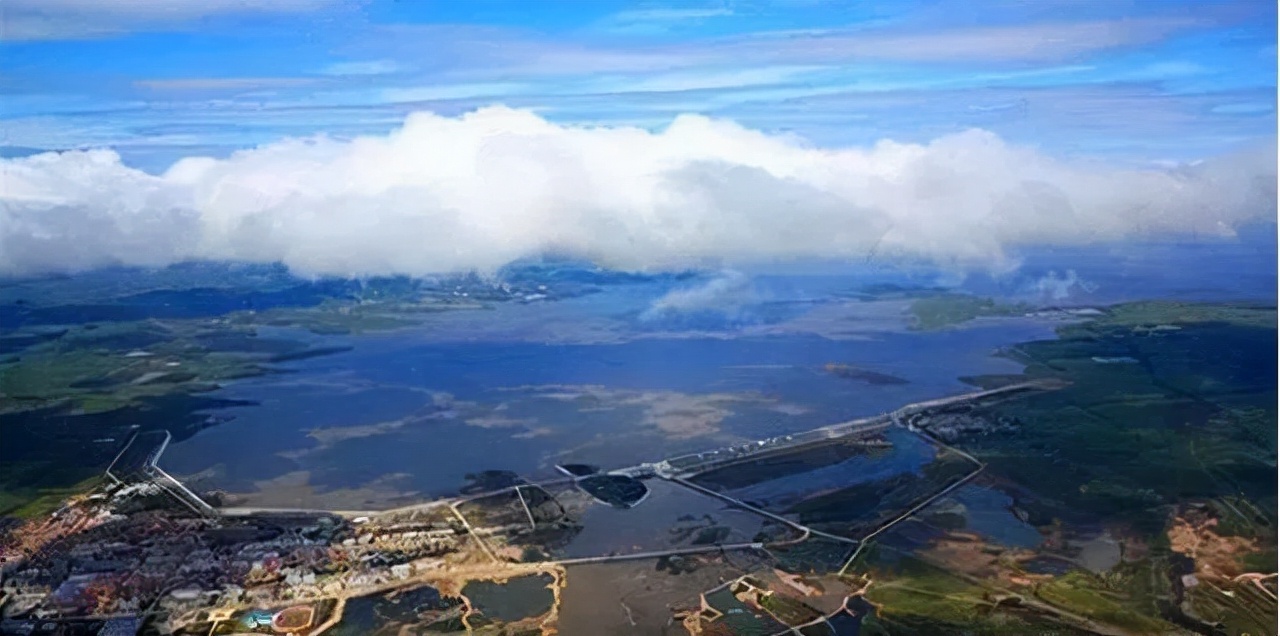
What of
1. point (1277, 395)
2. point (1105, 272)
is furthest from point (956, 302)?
point (1277, 395)

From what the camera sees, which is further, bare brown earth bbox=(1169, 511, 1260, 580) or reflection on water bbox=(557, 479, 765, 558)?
reflection on water bbox=(557, 479, 765, 558)

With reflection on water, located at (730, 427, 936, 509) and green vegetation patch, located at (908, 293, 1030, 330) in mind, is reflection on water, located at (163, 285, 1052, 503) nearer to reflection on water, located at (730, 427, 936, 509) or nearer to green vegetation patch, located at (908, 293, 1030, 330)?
green vegetation patch, located at (908, 293, 1030, 330)

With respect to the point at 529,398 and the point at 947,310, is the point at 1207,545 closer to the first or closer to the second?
the point at 947,310

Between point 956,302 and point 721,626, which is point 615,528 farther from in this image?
point 956,302

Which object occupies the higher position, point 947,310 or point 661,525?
point 947,310

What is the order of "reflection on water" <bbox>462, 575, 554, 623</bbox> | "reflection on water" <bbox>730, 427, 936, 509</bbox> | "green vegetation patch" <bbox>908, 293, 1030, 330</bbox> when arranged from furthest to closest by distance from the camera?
"green vegetation patch" <bbox>908, 293, 1030, 330</bbox>
"reflection on water" <bbox>730, 427, 936, 509</bbox>
"reflection on water" <bbox>462, 575, 554, 623</bbox>

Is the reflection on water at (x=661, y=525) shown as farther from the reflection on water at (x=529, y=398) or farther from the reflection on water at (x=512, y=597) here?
the reflection on water at (x=529, y=398)

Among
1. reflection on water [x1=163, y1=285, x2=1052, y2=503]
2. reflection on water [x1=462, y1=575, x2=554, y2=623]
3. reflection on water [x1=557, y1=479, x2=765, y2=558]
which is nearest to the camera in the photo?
reflection on water [x1=462, y1=575, x2=554, y2=623]

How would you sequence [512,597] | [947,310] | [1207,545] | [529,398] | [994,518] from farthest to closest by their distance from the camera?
1. [947,310]
2. [529,398]
3. [994,518]
4. [1207,545]
5. [512,597]

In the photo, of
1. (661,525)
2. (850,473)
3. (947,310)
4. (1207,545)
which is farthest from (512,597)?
(1207,545)

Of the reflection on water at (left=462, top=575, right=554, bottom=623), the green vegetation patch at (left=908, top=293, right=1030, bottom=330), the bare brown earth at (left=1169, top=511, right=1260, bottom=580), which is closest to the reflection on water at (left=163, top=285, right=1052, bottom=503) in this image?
the green vegetation patch at (left=908, top=293, right=1030, bottom=330)

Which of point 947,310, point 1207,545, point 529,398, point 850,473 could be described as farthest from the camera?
point 947,310
